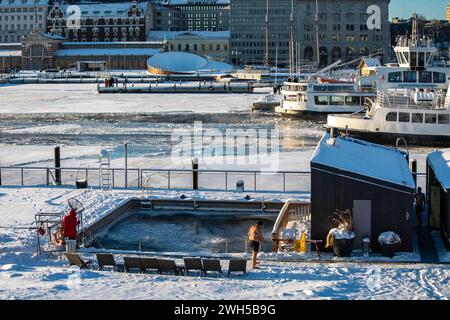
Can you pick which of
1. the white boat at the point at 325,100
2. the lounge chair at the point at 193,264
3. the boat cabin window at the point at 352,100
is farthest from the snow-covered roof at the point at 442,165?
the boat cabin window at the point at 352,100

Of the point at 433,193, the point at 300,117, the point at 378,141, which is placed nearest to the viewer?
the point at 433,193

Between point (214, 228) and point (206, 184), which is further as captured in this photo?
point (206, 184)

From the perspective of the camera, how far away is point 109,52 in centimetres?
13712

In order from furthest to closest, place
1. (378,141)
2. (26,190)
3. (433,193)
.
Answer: (378,141), (26,190), (433,193)

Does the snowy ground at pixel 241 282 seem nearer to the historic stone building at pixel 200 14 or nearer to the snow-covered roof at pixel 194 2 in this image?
the historic stone building at pixel 200 14

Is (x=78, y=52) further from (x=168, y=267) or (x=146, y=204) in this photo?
(x=168, y=267)

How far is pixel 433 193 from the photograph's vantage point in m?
19.1

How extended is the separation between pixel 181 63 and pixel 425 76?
81321mm

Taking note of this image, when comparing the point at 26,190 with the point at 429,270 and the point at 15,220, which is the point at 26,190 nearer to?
the point at 15,220

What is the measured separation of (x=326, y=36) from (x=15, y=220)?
130 meters

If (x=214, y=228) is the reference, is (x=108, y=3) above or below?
above

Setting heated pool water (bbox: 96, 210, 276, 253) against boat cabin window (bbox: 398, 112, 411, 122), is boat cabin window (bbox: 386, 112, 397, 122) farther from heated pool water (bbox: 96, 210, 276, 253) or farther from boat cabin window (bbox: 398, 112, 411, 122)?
heated pool water (bbox: 96, 210, 276, 253)

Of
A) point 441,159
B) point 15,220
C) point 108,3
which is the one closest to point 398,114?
point 441,159

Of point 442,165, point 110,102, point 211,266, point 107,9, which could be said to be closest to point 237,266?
point 211,266
